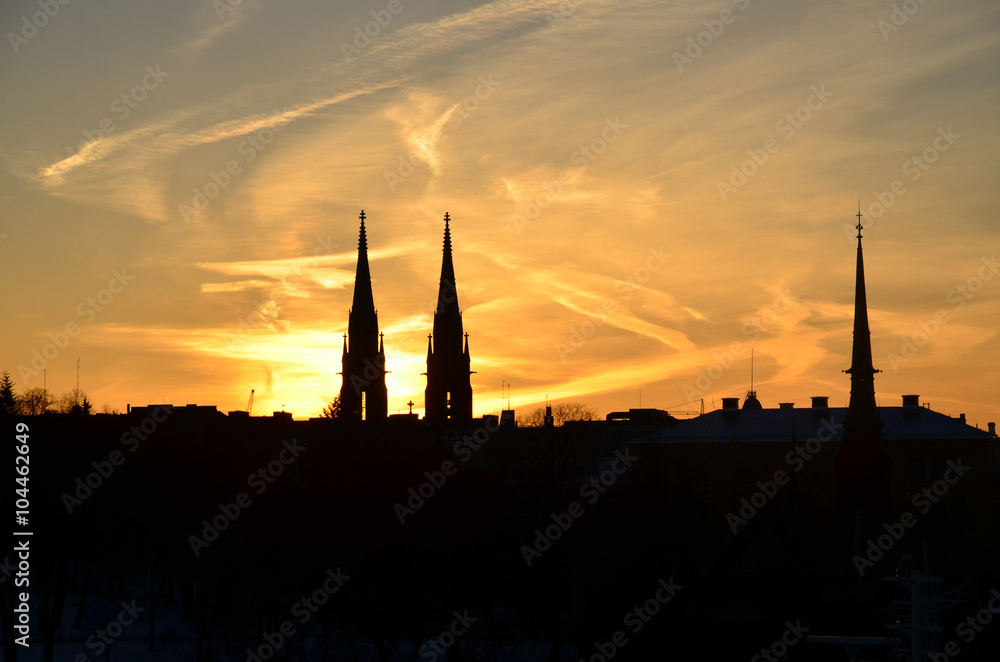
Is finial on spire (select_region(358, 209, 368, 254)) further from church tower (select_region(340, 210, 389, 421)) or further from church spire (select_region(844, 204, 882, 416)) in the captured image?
church spire (select_region(844, 204, 882, 416))

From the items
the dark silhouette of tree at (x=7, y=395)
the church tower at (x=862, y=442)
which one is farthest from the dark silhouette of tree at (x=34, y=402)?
the church tower at (x=862, y=442)

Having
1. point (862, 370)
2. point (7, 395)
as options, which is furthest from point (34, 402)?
point (862, 370)

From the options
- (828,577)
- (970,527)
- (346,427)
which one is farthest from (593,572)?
(346,427)

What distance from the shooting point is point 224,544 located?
64.3 meters

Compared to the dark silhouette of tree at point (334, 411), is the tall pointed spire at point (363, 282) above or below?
above

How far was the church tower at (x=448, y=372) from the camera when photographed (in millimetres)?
192750

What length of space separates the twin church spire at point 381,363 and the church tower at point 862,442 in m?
77.6

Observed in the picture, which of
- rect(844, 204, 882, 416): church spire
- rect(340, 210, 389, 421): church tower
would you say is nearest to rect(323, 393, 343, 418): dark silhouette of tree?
rect(340, 210, 389, 421): church tower

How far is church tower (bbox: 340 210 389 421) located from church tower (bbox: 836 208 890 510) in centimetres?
7579

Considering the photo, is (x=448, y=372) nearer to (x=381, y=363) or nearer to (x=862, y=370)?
(x=381, y=363)

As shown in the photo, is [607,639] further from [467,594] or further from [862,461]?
[862,461]

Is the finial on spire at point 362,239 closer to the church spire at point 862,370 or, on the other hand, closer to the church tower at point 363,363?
the church tower at point 363,363

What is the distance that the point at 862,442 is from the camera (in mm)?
108062

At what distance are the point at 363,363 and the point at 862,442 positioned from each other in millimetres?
86695
